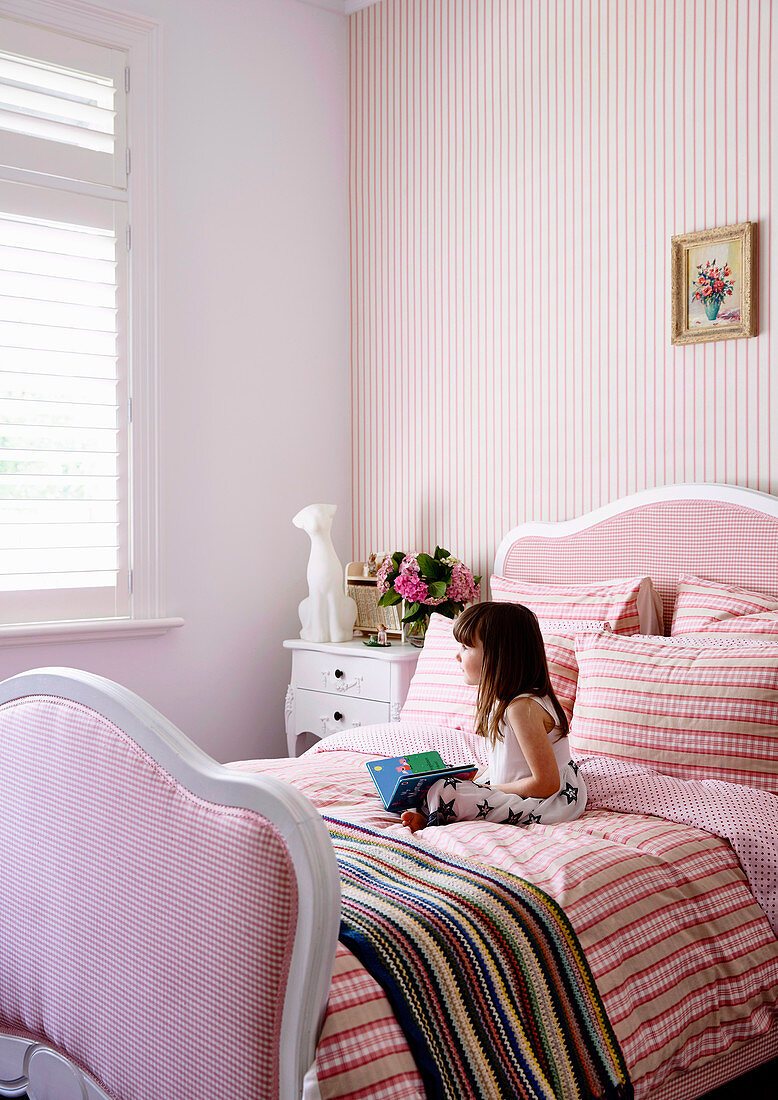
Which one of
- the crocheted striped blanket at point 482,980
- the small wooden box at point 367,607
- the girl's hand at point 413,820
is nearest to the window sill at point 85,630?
the small wooden box at point 367,607

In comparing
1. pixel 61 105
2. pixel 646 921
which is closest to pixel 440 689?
pixel 646 921

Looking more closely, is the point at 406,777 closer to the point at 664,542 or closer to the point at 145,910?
the point at 145,910

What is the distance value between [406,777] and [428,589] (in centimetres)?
134

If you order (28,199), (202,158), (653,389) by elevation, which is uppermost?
(202,158)

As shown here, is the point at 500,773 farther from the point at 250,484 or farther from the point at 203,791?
the point at 250,484

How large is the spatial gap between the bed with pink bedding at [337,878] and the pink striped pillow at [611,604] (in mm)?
114

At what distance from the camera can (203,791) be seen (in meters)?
1.34

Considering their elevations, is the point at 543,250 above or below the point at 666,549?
above

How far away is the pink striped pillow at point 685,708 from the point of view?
7.11 ft

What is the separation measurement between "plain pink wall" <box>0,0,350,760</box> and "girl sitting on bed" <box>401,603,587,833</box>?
1556mm

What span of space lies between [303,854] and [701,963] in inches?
35.3

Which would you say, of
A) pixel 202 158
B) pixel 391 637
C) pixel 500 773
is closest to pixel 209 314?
pixel 202 158

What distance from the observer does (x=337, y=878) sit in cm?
119

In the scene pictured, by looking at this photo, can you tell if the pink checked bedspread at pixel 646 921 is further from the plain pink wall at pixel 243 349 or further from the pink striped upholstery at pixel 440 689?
the plain pink wall at pixel 243 349
